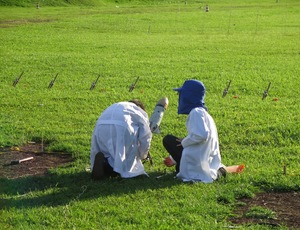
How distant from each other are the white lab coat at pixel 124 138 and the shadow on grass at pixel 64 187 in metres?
0.23

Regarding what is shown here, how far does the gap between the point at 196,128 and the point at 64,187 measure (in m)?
1.71

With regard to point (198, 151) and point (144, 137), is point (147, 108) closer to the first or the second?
point (144, 137)

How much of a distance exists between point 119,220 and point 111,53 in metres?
15.1

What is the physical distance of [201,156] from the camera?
8.19 m

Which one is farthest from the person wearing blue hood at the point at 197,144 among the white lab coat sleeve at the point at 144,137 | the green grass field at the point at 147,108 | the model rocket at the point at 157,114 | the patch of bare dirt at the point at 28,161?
the patch of bare dirt at the point at 28,161

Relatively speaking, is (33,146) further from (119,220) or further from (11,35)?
(11,35)

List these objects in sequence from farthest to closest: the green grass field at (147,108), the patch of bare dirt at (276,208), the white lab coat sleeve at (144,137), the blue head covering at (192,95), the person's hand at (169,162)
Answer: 1. the person's hand at (169,162)
2. the white lab coat sleeve at (144,137)
3. the blue head covering at (192,95)
4. the green grass field at (147,108)
5. the patch of bare dirt at (276,208)

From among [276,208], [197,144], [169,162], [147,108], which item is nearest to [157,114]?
[169,162]

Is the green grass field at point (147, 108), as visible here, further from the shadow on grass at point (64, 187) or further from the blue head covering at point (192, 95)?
the blue head covering at point (192, 95)

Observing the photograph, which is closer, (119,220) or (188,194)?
(119,220)

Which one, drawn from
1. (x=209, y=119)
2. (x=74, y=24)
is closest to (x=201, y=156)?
(x=209, y=119)

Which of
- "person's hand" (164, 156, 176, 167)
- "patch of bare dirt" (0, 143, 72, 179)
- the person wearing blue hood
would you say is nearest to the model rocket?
"person's hand" (164, 156, 176, 167)

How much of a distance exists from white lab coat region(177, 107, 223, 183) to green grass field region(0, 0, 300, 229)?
22 cm

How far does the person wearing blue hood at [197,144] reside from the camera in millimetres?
8125
